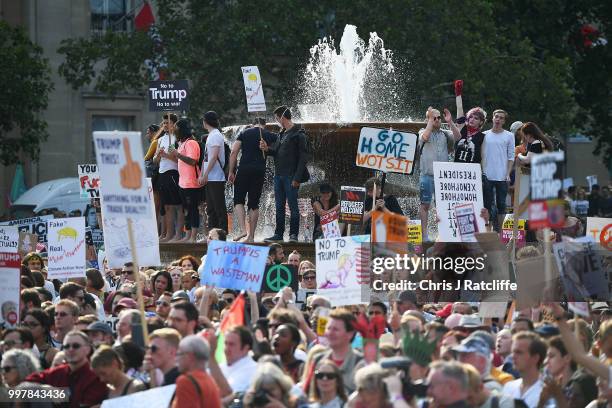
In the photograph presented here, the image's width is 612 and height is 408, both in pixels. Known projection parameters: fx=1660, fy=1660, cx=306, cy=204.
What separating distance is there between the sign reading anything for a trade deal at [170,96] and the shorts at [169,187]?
3998 millimetres

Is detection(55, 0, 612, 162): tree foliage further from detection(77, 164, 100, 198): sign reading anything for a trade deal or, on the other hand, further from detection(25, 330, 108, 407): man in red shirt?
detection(25, 330, 108, 407): man in red shirt

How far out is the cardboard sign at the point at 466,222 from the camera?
15.5 m

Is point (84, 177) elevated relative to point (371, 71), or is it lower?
lower

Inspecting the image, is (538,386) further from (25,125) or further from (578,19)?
(578,19)

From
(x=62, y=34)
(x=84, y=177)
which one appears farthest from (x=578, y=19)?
(x=84, y=177)

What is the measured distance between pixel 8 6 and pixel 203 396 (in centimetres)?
3822

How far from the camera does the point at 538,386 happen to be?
971cm

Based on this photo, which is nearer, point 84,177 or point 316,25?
point 84,177

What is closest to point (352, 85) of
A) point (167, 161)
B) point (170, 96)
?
point (170, 96)

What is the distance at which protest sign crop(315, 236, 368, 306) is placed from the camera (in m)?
12.5

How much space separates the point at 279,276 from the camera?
15.4m

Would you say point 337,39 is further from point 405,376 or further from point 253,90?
point 405,376

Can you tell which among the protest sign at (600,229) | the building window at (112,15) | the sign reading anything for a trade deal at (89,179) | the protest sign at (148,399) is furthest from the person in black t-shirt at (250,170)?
the building window at (112,15)

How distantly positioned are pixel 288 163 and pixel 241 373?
31.3ft
